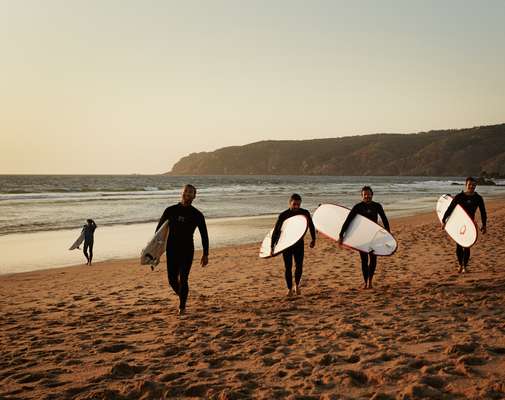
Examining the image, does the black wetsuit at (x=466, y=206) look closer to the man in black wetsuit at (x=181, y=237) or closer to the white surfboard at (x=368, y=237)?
the white surfboard at (x=368, y=237)

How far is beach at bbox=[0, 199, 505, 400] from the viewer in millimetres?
3283

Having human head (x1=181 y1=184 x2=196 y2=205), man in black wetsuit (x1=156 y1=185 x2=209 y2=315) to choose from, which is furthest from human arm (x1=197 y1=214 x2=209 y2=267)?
human head (x1=181 y1=184 x2=196 y2=205)

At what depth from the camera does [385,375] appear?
3359mm

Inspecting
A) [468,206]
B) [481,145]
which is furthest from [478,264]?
[481,145]

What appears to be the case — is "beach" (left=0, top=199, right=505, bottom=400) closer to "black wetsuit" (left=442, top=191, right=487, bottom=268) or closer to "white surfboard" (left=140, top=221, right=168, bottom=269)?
"black wetsuit" (left=442, top=191, right=487, bottom=268)

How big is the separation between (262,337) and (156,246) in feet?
6.23

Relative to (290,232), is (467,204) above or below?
above

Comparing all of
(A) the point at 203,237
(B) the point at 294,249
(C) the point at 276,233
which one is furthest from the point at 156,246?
(B) the point at 294,249

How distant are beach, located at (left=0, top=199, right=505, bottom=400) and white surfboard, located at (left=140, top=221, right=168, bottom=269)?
0.73m

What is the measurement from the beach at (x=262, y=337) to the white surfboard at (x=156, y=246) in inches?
28.7

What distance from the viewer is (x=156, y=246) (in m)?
5.47

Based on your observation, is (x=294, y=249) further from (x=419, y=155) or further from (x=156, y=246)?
(x=419, y=155)

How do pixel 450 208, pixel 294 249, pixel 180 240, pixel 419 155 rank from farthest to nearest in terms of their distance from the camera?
pixel 419 155, pixel 450 208, pixel 294 249, pixel 180 240

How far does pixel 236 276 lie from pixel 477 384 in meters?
5.47
